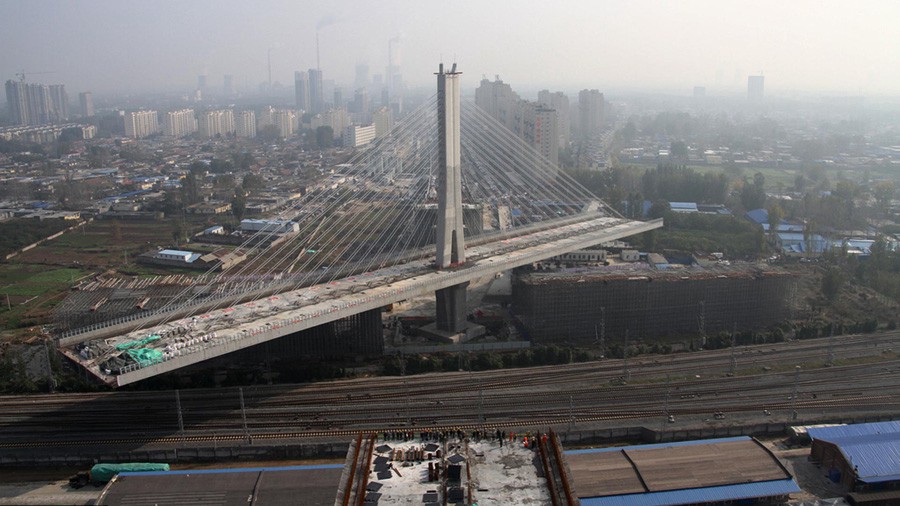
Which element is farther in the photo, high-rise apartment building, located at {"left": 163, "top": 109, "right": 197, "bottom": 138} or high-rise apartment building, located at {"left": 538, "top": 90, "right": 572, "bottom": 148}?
high-rise apartment building, located at {"left": 163, "top": 109, "right": 197, "bottom": 138}

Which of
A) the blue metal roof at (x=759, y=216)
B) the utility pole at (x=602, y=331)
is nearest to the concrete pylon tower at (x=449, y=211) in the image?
the utility pole at (x=602, y=331)

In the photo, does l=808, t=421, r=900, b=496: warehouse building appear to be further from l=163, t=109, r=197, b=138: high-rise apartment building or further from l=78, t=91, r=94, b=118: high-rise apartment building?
l=78, t=91, r=94, b=118: high-rise apartment building

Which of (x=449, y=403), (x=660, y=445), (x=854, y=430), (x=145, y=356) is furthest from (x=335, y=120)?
(x=854, y=430)

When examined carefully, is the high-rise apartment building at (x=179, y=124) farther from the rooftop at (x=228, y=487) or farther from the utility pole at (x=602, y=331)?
the rooftop at (x=228, y=487)

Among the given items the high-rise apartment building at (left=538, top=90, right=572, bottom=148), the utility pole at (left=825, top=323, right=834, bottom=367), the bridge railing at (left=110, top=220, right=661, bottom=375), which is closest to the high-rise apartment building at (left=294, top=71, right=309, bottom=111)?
the high-rise apartment building at (left=538, top=90, right=572, bottom=148)

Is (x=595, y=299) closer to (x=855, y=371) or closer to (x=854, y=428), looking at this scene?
(x=855, y=371)
